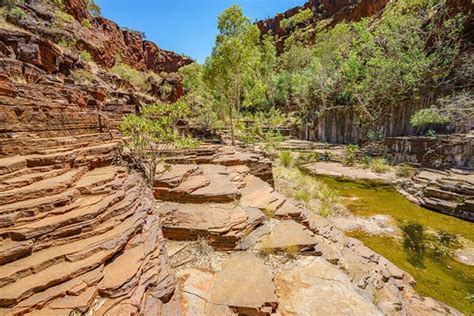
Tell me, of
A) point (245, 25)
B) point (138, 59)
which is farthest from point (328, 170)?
point (138, 59)

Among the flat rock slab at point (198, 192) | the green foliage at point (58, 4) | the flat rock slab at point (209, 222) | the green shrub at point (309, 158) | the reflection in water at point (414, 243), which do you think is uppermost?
the green foliage at point (58, 4)

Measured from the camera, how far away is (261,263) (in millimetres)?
3818

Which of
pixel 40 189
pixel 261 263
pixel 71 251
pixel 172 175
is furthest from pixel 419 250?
pixel 40 189

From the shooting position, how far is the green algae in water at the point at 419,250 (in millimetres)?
4902

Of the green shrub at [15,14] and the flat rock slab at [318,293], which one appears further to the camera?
the green shrub at [15,14]

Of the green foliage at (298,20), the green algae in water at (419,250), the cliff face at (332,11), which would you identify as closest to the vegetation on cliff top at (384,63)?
the green algae in water at (419,250)

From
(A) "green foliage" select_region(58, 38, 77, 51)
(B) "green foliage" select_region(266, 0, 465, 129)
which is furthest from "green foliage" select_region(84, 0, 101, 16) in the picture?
(B) "green foliage" select_region(266, 0, 465, 129)

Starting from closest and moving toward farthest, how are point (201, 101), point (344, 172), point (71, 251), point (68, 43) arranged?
point (71, 251) < point (344, 172) < point (68, 43) < point (201, 101)

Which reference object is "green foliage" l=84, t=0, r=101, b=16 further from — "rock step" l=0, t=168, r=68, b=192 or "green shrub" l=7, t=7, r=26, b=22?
"rock step" l=0, t=168, r=68, b=192

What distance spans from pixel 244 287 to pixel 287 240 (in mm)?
1442

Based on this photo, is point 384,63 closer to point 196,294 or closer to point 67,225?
point 196,294

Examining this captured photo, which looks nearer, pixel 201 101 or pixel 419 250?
pixel 419 250

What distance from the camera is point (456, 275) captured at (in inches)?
211

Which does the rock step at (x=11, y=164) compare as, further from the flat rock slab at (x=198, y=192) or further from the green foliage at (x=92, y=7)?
the green foliage at (x=92, y=7)
